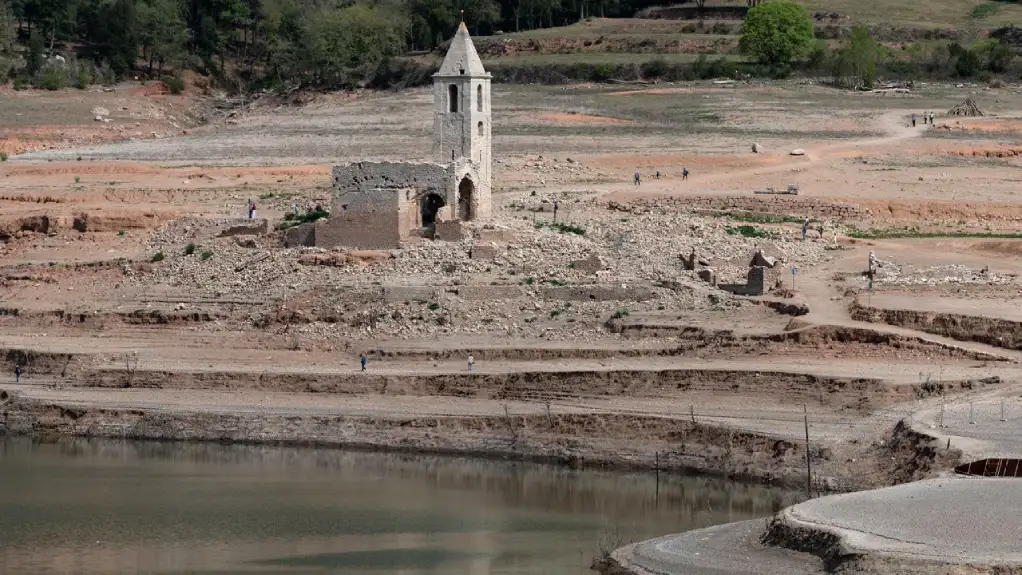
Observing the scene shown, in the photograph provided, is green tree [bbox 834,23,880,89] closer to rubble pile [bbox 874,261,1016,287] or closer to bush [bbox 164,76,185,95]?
bush [bbox 164,76,185,95]

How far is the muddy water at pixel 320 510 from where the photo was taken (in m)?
35.4

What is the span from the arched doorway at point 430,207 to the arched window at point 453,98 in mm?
Result: 2082

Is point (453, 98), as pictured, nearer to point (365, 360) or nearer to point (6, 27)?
point (365, 360)

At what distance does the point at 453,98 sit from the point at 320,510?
1720 cm

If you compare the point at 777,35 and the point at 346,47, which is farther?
the point at 346,47

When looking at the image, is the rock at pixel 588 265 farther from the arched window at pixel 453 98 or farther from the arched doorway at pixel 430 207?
the arched window at pixel 453 98

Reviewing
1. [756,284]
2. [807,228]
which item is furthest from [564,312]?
[807,228]

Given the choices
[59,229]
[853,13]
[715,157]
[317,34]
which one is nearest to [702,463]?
[59,229]

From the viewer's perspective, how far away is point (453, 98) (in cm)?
5400

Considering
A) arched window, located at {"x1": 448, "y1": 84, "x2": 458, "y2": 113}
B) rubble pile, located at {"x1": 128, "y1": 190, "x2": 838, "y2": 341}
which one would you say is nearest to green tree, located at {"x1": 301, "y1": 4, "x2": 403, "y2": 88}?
rubble pile, located at {"x1": 128, "y1": 190, "x2": 838, "y2": 341}

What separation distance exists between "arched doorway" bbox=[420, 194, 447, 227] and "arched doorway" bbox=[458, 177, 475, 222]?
0.58 m

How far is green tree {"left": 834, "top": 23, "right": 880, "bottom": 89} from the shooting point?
87.8m

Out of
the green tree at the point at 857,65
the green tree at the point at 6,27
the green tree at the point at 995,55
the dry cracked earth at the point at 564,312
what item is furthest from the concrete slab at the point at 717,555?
the green tree at the point at 6,27

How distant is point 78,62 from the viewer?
9869 centimetres
